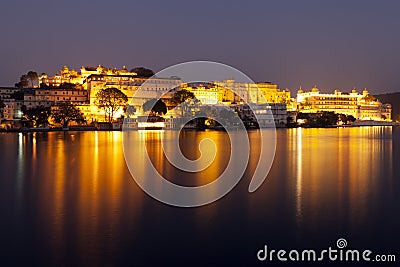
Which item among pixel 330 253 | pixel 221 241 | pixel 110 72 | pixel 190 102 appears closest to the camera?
pixel 330 253

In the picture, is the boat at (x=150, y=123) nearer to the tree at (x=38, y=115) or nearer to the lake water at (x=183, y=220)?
the tree at (x=38, y=115)

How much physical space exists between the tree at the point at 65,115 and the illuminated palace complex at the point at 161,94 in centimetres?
435

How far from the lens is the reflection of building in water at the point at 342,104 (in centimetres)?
7519

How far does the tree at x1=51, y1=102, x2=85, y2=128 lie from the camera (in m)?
38.8

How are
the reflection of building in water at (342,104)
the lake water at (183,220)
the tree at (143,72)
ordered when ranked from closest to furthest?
the lake water at (183,220) < the tree at (143,72) < the reflection of building in water at (342,104)

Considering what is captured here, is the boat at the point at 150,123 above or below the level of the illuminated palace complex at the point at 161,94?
below

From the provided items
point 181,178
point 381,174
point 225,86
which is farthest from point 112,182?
point 225,86

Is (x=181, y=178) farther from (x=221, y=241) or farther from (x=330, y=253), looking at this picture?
(x=330, y=253)

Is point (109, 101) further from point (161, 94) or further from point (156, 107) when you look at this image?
point (161, 94)

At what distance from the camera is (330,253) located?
5121mm

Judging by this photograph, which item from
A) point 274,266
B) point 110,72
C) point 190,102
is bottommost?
point 274,266

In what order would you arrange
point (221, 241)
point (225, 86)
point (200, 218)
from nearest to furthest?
point (221, 241) < point (200, 218) < point (225, 86)

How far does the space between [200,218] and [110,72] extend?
54200mm

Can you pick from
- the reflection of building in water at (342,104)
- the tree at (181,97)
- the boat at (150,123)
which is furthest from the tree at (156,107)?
the reflection of building in water at (342,104)
